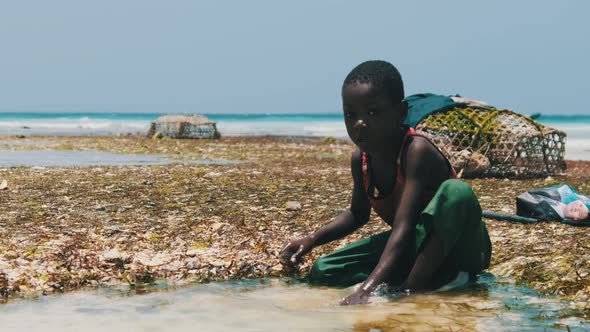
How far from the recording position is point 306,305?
4363 mm

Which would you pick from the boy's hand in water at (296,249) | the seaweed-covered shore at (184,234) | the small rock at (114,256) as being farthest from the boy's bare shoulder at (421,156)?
the small rock at (114,256)

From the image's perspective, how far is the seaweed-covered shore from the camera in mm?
4930

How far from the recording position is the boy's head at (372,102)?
13.5 ft

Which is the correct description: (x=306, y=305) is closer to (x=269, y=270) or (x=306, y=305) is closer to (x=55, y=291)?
(x=269, y=270)

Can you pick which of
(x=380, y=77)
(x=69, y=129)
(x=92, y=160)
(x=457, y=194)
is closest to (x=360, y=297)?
(x=457, y=194)

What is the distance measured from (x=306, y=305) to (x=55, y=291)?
69.0 inches

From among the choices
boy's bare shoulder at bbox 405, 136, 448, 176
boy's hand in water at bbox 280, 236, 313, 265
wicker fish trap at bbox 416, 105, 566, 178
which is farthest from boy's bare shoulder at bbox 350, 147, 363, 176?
wicker fish trap at bbox 416, 105, 566, 178

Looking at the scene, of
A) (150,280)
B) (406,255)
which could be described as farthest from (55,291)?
(406,255)

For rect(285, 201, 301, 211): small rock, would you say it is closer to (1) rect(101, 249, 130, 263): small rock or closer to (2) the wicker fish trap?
(1) rect(101, 249, 130, 263): small rock

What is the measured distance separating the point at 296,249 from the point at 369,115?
132cm

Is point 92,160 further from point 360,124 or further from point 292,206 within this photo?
point 360,124

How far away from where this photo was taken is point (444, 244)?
13.6ft

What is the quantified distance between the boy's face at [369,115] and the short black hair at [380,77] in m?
0.03

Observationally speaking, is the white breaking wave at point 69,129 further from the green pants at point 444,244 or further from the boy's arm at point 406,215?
the boy's arm at point 406,215
